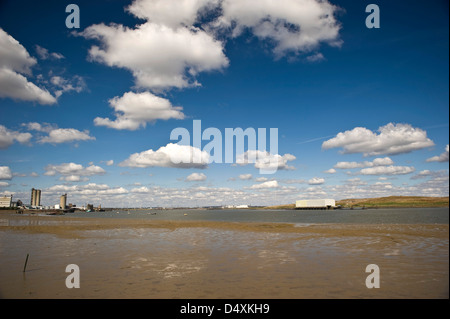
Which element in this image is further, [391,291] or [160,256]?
[160,256]

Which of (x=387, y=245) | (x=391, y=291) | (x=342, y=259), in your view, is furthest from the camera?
(x=387, y=245)

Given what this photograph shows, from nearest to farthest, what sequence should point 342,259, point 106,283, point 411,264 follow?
point 106,283, point 411,264, point 342,259

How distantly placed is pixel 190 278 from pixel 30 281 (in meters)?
9.97

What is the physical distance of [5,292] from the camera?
14844mm
